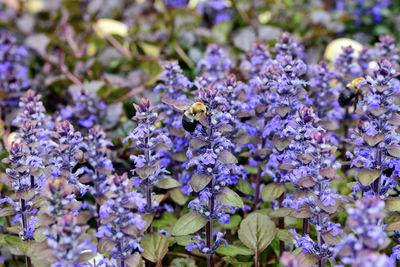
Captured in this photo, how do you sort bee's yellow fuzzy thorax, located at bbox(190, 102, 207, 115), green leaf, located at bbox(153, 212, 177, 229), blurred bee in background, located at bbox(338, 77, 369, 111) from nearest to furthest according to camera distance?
bee's yellow fuzzy thorax, located at bbox(190, 102, 207, 115) < green leaf, located at bbox(153, 212, 177, 229) < blurred bee in background, located at bbox(338, 77, 369, 111)

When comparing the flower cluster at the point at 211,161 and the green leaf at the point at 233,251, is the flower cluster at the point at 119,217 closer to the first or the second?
the flower cluster at the point at 211,161

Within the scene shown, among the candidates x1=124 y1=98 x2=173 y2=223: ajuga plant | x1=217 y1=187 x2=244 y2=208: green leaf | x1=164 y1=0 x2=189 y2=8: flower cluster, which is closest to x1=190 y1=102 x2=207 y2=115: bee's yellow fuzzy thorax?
x1=124 y1=98 x2=173 y2=223: ajuga plant

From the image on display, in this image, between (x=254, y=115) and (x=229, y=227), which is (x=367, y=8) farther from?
(x=229, y=227)

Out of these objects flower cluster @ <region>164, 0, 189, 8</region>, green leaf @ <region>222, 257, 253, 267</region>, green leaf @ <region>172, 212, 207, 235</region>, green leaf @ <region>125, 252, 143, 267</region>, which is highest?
flower cluster @ <region>164, 0, 189, 8</region>

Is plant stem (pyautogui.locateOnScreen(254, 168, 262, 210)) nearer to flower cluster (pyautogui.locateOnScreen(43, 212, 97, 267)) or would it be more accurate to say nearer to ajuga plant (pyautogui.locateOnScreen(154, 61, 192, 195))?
ajuga plant (pyautogui.locateOnScreen(154, 61, 192, 195))

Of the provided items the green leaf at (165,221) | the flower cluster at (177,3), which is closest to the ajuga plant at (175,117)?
the green leaf at (165,221)
